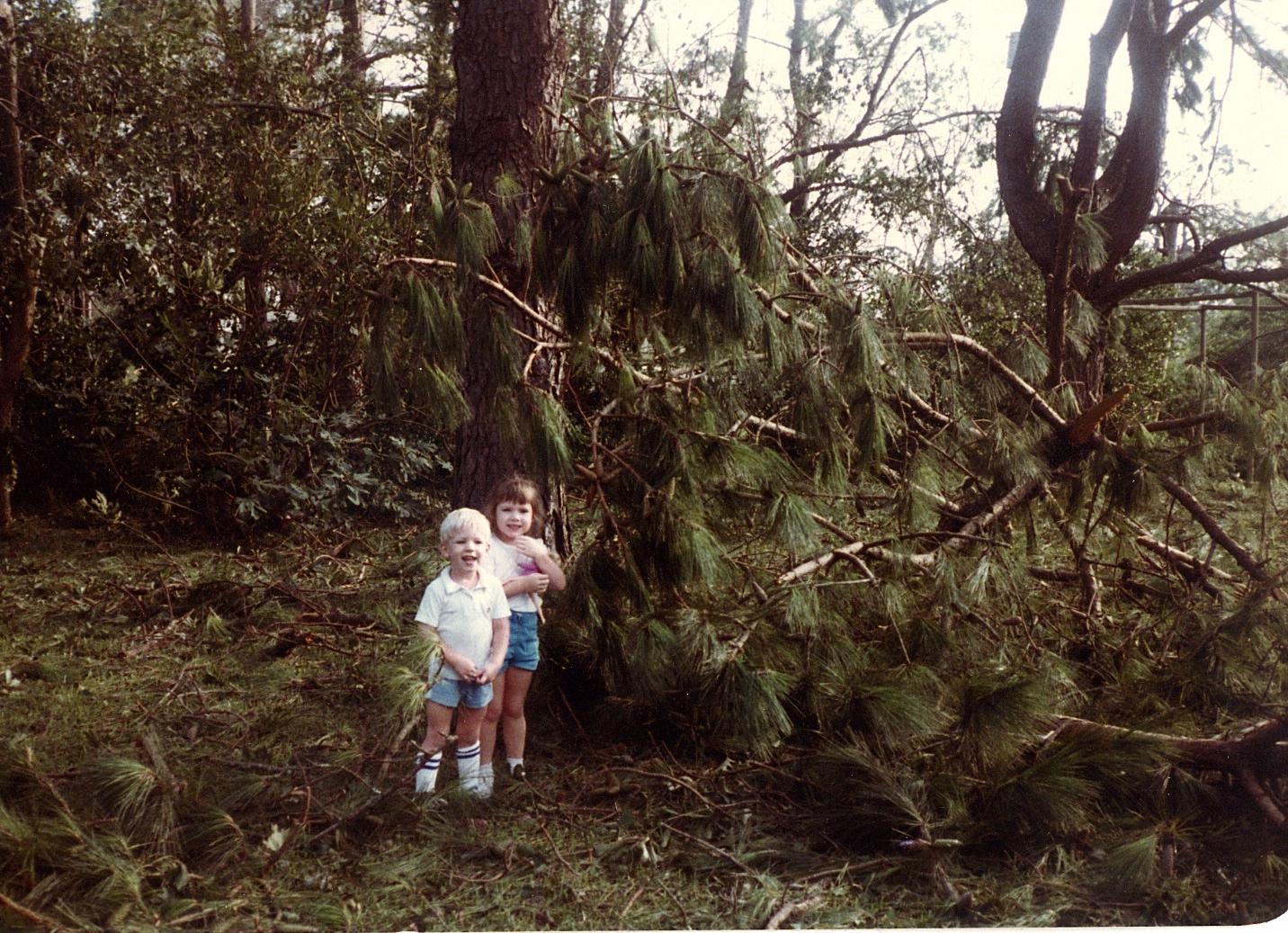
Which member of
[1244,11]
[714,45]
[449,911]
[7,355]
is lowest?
[449,911]

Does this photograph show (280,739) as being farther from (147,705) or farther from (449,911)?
(449,911)

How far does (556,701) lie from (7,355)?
1.02 m

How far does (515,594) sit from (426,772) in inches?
11.4

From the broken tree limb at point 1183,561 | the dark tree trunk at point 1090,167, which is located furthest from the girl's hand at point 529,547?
the broken tree limb at point 1183,561

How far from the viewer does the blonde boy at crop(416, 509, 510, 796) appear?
4.67 ft

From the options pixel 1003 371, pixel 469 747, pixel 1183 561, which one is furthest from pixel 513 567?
pixel 1183 561

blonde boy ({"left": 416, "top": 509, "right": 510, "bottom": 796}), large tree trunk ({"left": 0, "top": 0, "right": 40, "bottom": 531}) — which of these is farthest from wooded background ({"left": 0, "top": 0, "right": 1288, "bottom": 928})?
blonde boy ({"left": 416, "top": 509, "right": 510, "bottom": 796})

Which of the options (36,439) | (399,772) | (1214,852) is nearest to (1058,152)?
(1214,852)

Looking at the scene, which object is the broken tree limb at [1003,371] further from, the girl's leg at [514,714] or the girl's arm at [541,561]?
the girl's leg at [514,714]

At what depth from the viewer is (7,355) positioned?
4.92ft

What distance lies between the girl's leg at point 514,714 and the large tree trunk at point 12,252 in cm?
87

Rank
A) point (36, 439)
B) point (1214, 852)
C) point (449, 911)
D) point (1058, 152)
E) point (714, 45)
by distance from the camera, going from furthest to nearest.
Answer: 1. point (714, 45)
2. point (1058, 152)
3. point (36, 439)
4. point (1214, 852)
5. point (449, 911)

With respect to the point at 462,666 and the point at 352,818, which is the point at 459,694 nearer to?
the point at 462,666

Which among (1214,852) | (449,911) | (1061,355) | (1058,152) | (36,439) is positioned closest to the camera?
(449,911)
